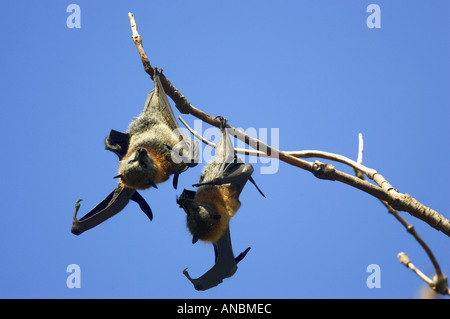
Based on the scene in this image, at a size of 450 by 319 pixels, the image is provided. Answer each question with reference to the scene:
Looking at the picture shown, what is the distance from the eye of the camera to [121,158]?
7875 millimetres

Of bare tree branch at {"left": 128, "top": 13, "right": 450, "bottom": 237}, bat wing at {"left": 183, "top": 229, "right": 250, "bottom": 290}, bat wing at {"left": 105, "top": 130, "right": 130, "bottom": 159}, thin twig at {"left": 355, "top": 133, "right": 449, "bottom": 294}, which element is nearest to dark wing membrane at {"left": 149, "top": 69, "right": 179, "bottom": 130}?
bat wing at {"left": 105, "top": 130, "right": 130, "bottom": 159}

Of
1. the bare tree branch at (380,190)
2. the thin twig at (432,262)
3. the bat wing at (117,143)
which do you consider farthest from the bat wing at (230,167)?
the thin twig at (432,262)

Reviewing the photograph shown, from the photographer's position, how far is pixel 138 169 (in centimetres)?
Answer: 725

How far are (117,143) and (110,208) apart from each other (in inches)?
43.3

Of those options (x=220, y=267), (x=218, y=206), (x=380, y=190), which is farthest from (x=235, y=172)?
(x=380, y=190)

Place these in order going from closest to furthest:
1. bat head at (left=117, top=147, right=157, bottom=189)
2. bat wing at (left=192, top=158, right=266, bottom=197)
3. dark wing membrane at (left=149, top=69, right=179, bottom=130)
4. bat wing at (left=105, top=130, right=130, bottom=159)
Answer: bat wing at (left=192, top=158, right=266, bottom=197), bat head at (left=117, top=147, right=157, bottom=189), bat wing at (left=105, top=130, right=130, bottom=159), dark wing membrane at (left=149, top=69, right=179, bottom=130)

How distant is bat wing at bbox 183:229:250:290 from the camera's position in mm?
7272

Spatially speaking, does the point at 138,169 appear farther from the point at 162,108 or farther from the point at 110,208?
the point at 162,108

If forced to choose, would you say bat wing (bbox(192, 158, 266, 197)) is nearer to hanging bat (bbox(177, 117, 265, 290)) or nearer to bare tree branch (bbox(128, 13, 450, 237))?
hanging bat (bbox(177, 117, 265, 290))

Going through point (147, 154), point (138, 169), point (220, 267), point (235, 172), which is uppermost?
point (147, 154)

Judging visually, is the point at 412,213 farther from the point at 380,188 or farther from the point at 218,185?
the point at 218,185

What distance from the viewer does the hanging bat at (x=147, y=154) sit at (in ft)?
24.1
